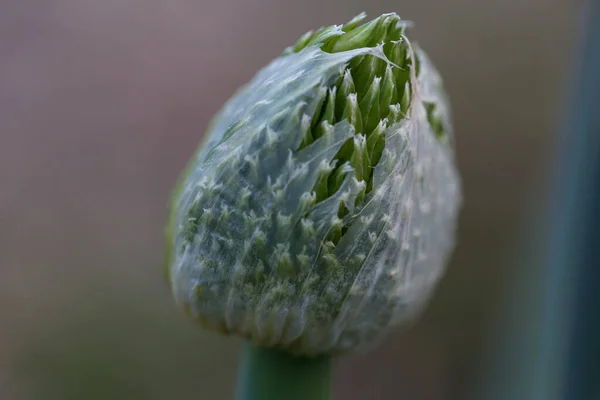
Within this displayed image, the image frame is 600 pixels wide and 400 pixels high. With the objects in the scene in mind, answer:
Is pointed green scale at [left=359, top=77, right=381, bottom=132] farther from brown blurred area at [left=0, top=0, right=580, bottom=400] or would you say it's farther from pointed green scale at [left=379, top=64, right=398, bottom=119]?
brown blurred area at [left=0, top=0, right=580, bottom=400]

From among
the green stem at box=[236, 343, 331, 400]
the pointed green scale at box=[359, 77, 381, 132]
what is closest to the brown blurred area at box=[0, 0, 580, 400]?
the green stem at box=[236, 343, 331, 400]

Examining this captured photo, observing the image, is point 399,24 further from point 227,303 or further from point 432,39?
point 432,39

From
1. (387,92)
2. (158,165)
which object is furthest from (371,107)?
(158,165)

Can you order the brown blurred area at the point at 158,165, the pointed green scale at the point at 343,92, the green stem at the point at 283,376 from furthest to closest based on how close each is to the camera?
the brown blurred area at the point at 158,165, the green stem at the point at 283,376, the pointed green scale at the point at 343,92

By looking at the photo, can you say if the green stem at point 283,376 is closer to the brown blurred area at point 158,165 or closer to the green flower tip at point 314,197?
the green flower tip at point 314,197

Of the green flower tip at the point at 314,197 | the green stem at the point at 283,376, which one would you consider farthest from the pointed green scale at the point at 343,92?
the green stem at the point at 283,376

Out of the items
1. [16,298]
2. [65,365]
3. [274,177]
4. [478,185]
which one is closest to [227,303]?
[274,177]
